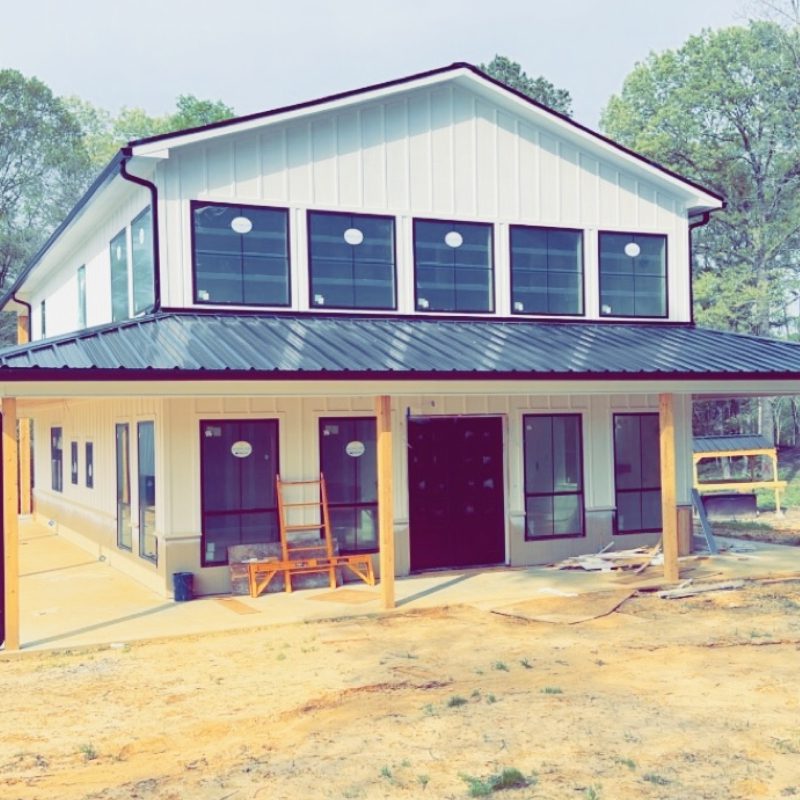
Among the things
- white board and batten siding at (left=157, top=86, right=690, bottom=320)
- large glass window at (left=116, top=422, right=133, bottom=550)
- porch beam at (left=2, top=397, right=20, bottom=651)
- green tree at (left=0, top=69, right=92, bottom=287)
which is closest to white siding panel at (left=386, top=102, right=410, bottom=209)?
white board and batten siding at (left=157, top=86, right=690, bottom=320)

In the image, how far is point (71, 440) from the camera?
19562 millimetres

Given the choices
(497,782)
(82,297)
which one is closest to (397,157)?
(82,297)

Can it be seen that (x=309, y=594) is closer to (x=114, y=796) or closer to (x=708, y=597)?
(x=708, y=597)

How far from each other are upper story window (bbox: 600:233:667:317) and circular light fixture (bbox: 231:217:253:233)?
6.00 metres

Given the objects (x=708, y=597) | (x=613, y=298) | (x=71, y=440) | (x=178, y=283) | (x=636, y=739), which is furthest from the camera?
(x=71, y=440)

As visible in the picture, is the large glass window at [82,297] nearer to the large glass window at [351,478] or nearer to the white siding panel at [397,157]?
the white siding panel at [397,157]

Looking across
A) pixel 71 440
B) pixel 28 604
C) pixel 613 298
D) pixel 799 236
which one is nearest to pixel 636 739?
pixel 28 604

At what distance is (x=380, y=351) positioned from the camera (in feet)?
38.8

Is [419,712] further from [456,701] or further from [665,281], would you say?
[665,281]

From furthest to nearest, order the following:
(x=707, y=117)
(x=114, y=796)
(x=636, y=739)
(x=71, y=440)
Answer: (x=707, y=117) < (x=71, y=440) < (x=636, y=739) < (x=114, y=796)

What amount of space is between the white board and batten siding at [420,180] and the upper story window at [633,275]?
0.17 metres

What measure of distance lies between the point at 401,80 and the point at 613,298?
502cm

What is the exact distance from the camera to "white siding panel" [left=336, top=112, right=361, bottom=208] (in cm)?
1377

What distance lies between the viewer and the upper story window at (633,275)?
15.5 m
